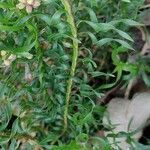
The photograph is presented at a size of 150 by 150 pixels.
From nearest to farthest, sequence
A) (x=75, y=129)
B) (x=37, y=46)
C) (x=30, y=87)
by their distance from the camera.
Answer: (x=37, y=46) → (x=30, y=87) → (x=75, y=129)

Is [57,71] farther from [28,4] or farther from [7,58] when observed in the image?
[28,4]

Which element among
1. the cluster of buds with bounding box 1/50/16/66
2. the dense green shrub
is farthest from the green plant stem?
the cluster of buds with bounding box 1/50/16/66

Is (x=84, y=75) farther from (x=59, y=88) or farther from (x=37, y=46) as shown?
(x=37, y=46)

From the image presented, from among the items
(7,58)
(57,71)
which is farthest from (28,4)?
(57,71)

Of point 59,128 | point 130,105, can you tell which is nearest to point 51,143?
point 59,128

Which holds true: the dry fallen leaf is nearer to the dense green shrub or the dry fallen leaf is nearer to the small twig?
the dense green shrub

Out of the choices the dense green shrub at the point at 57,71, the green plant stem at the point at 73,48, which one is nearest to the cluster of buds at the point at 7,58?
the dense green shrub at the point at 57,71
